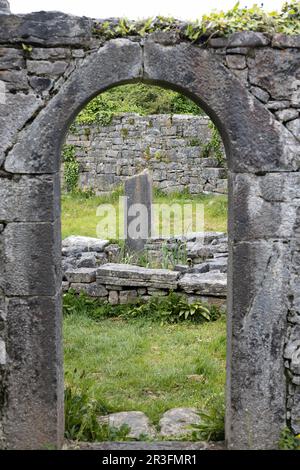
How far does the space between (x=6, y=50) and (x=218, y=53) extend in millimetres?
1428

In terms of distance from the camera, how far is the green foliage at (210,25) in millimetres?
3725

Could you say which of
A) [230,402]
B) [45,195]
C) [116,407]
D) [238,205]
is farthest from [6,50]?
[116,407]

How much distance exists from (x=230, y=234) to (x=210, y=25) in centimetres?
144

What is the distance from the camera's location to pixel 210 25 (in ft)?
12.2

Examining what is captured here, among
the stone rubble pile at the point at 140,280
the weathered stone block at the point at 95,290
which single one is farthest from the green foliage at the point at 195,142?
the weathered stone block at the point at 95,290

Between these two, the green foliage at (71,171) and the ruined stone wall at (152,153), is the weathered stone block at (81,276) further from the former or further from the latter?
the green foliage at (71,171)

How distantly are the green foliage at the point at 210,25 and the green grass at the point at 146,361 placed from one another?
126 inches

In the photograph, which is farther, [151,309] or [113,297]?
[113,297]

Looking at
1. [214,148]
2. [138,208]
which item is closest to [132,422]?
[138,208]

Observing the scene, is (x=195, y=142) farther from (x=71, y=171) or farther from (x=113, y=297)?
(x=113, y=297)

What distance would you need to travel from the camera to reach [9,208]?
3.86 meters

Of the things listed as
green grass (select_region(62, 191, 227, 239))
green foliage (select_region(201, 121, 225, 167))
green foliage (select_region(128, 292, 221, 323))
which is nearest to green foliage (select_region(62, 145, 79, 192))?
green grass (select_region(62, 191, 227, 239))

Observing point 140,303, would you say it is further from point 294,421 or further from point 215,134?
point 215,134

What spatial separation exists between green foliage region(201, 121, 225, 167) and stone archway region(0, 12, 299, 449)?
1103cm
